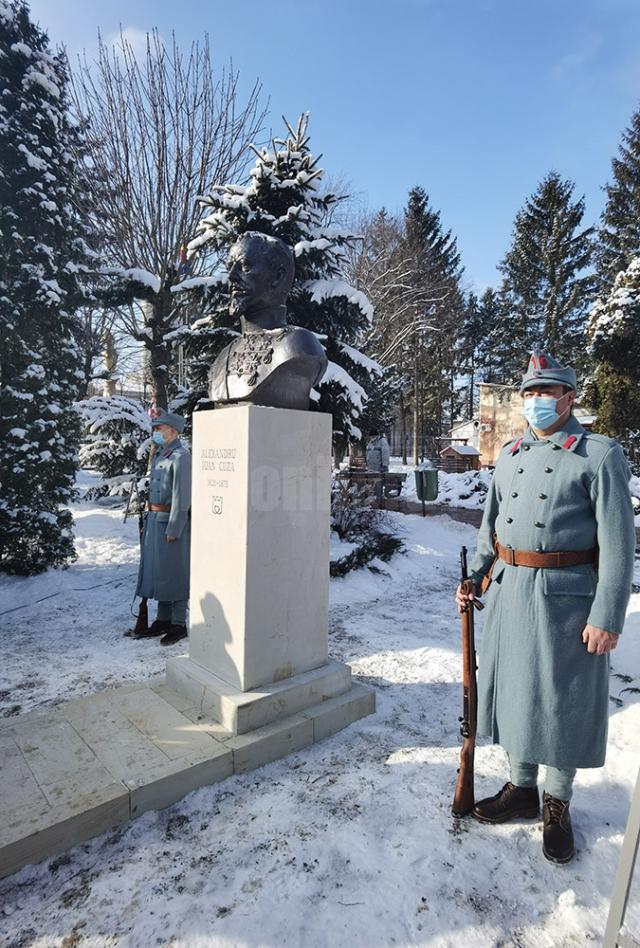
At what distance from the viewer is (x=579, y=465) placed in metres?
2.12

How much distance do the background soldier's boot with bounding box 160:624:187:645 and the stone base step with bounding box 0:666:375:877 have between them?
1265 mm

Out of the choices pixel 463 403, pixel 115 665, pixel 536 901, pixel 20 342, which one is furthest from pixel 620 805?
pixel 463 403

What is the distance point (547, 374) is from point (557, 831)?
1.95 metres

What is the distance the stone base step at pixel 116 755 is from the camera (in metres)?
2.23

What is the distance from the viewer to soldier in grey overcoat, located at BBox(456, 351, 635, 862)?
2.04m

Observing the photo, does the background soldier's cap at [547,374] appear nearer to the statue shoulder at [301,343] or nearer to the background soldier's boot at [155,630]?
the statue shoulder at [301,343]

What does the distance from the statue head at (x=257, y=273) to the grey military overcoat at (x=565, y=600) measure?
2153 millimetres

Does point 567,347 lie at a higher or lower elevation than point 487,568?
higher

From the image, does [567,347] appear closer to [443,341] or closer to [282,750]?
[443,341]

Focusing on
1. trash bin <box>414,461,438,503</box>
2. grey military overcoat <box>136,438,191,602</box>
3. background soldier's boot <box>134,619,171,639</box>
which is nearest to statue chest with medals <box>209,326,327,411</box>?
grey military overcoat <box>136,438,191,602</box>

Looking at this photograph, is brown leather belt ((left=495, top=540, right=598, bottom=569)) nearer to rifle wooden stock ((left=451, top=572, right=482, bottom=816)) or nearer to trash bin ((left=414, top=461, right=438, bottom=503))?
rifle wooden stock ((left=451, top=572, right=482, bottom=816))

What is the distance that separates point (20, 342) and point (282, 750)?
263 inches

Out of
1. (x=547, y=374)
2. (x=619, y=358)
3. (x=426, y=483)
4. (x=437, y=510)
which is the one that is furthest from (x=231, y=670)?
(x=619, y=358)

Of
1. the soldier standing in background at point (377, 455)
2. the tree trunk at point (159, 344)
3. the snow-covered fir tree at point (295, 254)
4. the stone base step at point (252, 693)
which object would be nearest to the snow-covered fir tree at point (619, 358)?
the soldier standing in background at point (377, 455)
